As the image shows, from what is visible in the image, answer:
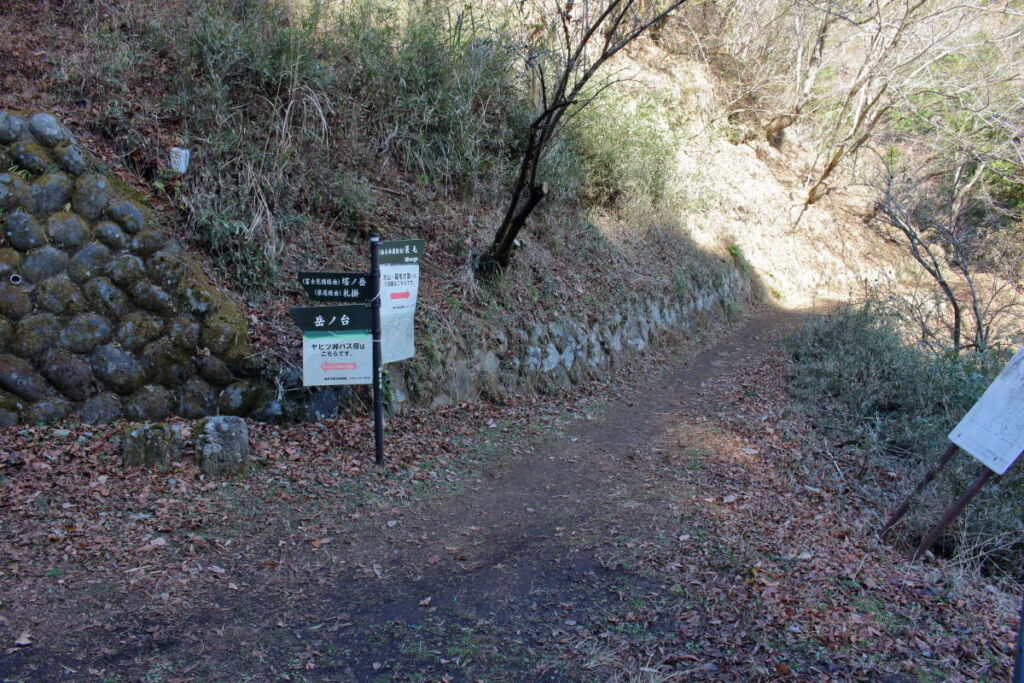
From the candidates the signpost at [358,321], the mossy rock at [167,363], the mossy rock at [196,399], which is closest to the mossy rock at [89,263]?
the mossy rock at [167,363]

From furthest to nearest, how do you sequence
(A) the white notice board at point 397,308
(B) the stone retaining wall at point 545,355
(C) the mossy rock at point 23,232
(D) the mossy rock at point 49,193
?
(B) the stone retaining wall at point 545,355, (D) the mossy rock at point 49,193, (A) the white notice board at point 397,308, (C) the mossy rock at point 23,232

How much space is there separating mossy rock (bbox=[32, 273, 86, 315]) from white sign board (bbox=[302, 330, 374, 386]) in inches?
92.8

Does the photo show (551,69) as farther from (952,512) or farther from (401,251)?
(952,512)

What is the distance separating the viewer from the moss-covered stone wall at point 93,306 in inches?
245

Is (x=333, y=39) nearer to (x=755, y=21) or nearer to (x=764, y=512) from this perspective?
(x=764, y=512)

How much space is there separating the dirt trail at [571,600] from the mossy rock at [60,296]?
356 cm

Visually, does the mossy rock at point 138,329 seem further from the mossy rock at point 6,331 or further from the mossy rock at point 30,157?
the mossy rock at point 30,157

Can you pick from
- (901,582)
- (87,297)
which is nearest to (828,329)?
(901,582)

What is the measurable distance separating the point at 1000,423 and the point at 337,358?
5376 millimetres

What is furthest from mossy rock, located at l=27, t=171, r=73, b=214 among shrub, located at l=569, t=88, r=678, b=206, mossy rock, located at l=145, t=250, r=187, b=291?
shrub, located at l=569, t=88, r=678, b=206

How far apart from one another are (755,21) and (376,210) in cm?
1815

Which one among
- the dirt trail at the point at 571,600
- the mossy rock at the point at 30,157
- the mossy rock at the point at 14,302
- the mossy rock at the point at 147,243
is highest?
the mossy rock at the point at 30,157

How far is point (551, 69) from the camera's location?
12969mm

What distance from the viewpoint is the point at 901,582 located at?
17.5ft
